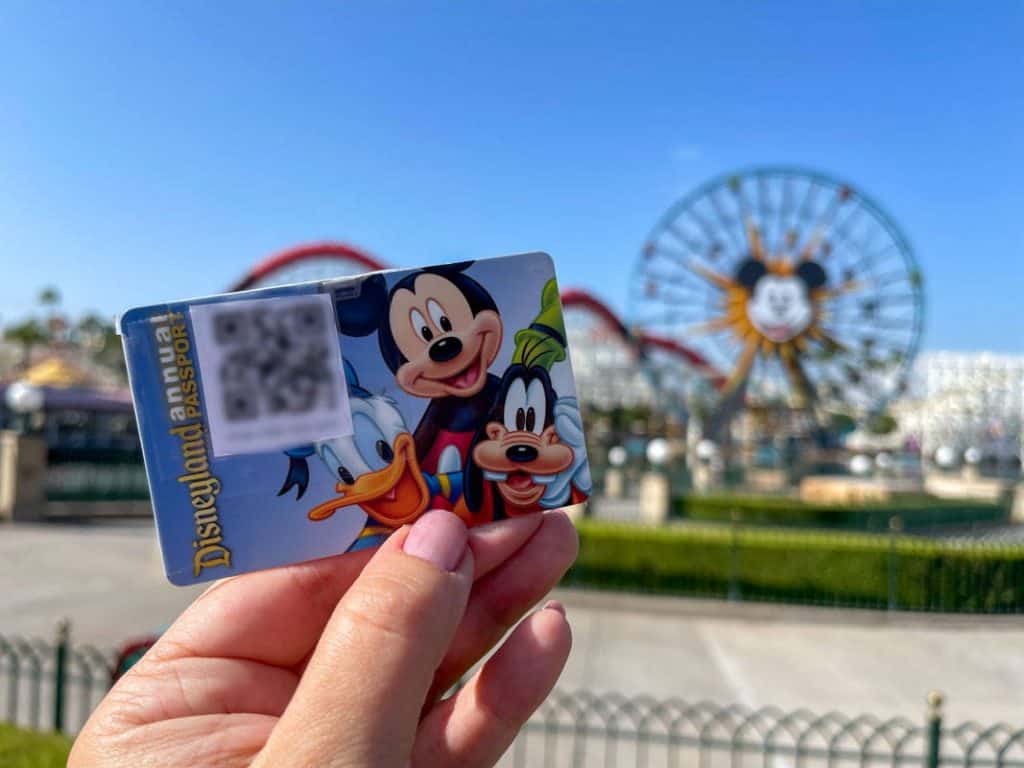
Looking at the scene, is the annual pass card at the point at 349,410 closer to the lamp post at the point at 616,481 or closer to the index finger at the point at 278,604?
the index finger at the point at 278,604

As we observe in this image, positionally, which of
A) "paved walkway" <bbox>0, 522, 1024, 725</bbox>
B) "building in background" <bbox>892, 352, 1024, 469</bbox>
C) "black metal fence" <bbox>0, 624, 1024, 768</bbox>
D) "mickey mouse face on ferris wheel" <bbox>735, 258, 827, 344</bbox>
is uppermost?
"mickey mouse face on ferris wheel" <bbox>735, 258, 827, 344</bbox>

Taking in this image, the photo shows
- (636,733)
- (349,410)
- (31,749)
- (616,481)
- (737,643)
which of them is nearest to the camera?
(349,410)

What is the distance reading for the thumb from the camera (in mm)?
1141

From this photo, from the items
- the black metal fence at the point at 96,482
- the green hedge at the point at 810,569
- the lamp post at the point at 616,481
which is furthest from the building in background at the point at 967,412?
the black metal fence at the point at 96,482

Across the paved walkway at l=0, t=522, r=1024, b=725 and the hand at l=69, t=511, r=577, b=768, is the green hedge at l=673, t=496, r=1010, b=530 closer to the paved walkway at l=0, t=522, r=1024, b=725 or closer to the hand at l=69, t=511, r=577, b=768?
the paved walkway at l=0, t=522, r=1024, b=725

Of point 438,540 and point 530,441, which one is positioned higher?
point 530,441

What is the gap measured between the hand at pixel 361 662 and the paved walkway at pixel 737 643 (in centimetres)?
524

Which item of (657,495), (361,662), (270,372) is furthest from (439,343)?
(657,495)

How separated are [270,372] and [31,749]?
4.00m

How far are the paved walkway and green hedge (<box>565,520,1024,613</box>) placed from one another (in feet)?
1.38

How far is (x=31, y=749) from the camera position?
400 centimetres

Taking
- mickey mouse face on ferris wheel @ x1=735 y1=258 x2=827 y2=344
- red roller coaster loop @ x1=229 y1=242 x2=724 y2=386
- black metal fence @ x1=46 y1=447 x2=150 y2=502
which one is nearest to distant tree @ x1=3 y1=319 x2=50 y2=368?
red roller coaster loop @ x1=229 y1=242 x2=724 y2=386

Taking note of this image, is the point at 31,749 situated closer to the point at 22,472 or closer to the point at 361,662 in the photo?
the point at 361,662

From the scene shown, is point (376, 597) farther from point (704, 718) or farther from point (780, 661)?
point (780, 661)
